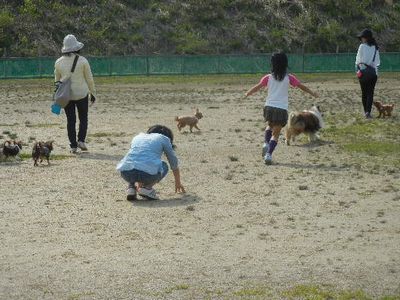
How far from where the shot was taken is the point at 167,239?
8500 millimetres

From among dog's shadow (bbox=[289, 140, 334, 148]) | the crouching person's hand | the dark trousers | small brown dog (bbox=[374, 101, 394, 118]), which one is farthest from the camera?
small brown dog (bbox=[374, 101, 394, 118])

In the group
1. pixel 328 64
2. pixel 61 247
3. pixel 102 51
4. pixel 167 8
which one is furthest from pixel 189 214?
pixel 167 8

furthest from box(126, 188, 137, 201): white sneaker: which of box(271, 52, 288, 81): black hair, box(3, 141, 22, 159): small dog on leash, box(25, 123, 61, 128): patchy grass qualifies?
box(25, 123, 61, 128): patchy grass

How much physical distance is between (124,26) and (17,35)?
642 centimetres

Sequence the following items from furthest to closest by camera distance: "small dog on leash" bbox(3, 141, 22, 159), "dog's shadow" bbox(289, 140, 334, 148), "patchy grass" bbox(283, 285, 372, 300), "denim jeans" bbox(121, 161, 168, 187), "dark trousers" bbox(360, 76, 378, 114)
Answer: "dark trousers" bbox(360, 76, 378, 114) → "dog's shadow" bbox(289, 140, 334, 148) → "small dog on leash" bbox(3, 141, 22, 159) → "denim jeans" bbox(121, 161, 168, 187) → "patchy grass" bbox(283, 285, 372, 300)

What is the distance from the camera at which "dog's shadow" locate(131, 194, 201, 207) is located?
10312mm

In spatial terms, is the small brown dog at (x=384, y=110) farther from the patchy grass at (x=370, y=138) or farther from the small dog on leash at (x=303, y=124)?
the small dog on leash at (x=303, y=124)

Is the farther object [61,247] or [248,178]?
[248,178]

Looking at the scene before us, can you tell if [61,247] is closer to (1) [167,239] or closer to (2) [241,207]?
(1) [167,239]

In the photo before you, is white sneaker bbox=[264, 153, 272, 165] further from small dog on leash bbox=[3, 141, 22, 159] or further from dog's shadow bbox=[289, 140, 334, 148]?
small dog on leash bbox=[3, 141, 22, 159]

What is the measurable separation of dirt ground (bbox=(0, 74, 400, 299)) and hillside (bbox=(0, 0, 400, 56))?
36.3 m

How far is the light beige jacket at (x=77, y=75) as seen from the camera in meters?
15.2

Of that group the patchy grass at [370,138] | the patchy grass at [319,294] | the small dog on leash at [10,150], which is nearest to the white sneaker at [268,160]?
the patchy grass at [370,138]

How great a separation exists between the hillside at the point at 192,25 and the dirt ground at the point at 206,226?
36.3 metres
